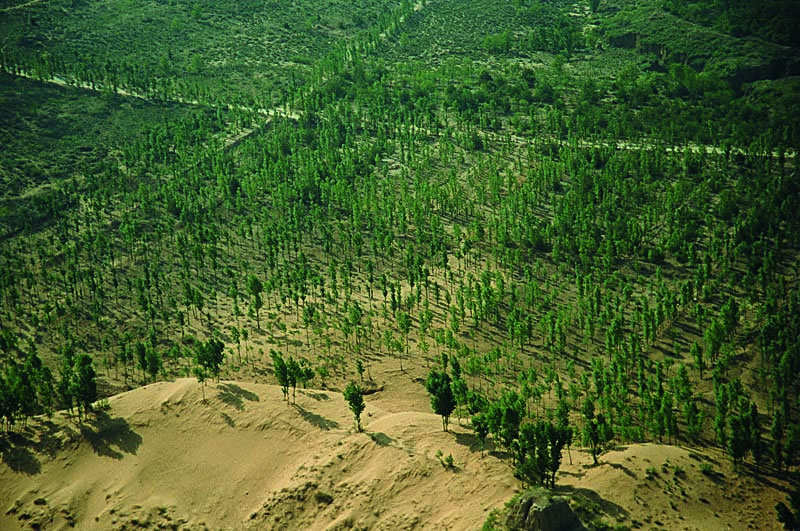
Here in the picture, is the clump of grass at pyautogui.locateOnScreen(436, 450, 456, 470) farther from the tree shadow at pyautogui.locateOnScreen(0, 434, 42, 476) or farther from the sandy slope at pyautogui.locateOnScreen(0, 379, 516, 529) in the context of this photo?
the tree shadow at pyautogui.locateOnScreen(0, 434, 42, 476)

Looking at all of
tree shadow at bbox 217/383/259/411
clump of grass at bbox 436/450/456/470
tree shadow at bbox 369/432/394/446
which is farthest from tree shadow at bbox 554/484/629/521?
tree shadow at bbox 217/383/259/411

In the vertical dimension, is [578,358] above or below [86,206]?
below

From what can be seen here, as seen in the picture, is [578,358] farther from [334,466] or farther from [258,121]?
[258,121]

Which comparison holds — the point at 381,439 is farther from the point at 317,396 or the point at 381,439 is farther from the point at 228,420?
the point at 228,420

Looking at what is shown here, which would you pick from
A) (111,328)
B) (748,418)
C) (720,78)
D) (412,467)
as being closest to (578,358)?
(748,418)

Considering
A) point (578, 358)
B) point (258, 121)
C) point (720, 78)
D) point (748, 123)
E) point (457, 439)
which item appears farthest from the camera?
point (720, 78)

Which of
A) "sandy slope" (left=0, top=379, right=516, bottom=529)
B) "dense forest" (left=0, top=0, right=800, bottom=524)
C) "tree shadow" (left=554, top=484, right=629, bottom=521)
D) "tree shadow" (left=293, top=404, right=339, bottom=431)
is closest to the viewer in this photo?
"tree shadow" (left=554, top=484, right=629, bottom=521)

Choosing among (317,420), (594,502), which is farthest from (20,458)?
(594,502)
